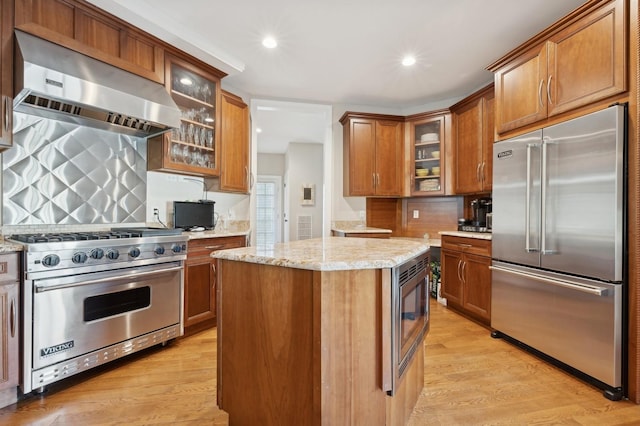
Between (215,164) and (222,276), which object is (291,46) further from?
(222,276)

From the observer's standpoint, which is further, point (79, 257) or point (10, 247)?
point (79, 257)

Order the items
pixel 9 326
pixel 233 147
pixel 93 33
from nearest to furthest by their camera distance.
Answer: pixel 9 326, pixel 93 33, pixel 233 147

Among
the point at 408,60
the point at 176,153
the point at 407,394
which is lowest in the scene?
the point at 407,394

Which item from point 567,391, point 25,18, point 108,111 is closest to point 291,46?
point 108,111

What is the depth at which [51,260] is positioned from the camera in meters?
1.88

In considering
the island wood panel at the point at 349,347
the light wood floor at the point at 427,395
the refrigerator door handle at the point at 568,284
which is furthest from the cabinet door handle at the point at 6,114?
the refrigerator door handle at the point at 568,284

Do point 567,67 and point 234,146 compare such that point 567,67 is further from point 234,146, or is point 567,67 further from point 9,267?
point 9,267

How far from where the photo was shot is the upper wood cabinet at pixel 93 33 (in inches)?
78.5

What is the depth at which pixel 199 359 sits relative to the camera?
2.39 metres

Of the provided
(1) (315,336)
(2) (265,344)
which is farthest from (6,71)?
(1) (315,336)

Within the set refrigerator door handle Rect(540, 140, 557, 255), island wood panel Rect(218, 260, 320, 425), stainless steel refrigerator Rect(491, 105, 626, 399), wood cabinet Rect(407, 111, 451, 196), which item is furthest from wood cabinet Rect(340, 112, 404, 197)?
island wood panel Rect(218, 260, 320, 425)

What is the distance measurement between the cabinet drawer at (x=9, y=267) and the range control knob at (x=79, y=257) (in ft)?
0.84

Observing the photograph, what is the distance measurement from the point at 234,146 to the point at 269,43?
3.80 ft

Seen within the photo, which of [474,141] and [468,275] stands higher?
[474,141]
